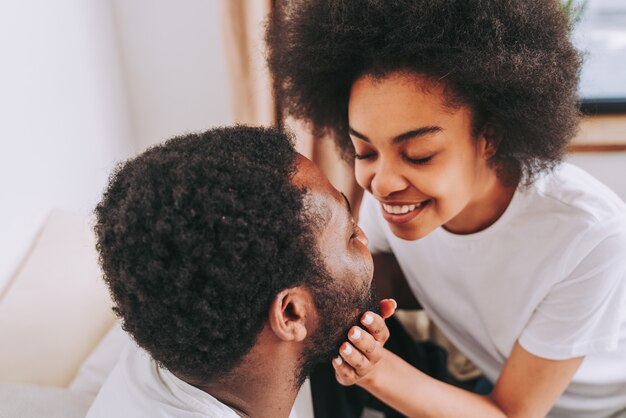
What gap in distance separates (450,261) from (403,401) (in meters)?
0.33

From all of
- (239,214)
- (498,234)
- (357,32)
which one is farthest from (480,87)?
(239,214)

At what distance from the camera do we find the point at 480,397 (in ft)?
3.51

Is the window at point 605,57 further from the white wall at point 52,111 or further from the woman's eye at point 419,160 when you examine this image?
the white wall at point 52,111

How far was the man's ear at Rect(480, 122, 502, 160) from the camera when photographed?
98 cm

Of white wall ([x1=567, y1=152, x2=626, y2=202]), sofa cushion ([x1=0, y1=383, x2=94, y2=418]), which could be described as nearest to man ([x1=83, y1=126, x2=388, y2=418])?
sofa cushion ([x1=0, y1=383, x2=94, y2=418])

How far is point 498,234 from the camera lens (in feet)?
3.59

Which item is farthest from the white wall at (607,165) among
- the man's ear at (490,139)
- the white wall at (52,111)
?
the white wall at (52,111)

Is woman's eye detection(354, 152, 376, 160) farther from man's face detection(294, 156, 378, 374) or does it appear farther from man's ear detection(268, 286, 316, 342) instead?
man's ear detection(268, 286, 316, 342)

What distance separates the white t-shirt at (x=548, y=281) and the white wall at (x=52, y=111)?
0.79m

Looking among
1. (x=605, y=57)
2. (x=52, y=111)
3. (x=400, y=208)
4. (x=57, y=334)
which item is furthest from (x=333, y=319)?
(x=605, y=57)

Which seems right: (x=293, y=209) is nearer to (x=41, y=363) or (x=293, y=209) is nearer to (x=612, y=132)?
(x=41, y=363)

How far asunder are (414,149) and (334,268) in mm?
252

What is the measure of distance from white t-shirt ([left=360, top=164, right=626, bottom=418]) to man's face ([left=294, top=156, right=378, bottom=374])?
0.38 m

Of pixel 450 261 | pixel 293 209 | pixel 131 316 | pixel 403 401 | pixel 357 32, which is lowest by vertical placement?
pixel 403 401
